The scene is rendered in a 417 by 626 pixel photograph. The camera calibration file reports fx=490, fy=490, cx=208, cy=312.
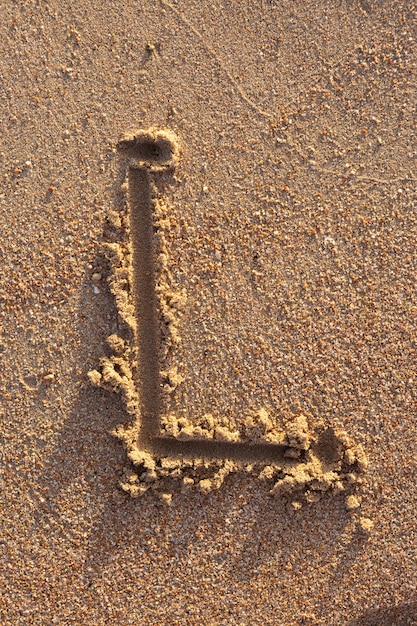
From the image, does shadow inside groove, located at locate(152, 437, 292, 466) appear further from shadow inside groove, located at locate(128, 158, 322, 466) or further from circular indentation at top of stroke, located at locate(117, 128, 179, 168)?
circular indentation at top of stroke, located at locate(117, 128, 179, 168)

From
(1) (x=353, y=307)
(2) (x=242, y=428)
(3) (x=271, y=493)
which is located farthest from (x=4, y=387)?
(1) (x=353, y=307)

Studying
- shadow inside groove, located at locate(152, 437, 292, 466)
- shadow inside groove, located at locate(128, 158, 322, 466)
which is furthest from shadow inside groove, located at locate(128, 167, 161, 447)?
shadow inside groove, located at locate(152, 437, 292, 466)

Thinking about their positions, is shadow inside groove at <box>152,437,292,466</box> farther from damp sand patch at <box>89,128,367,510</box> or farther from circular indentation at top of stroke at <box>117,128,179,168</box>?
circular indentation at top of stroke at <box>117,128,179,168</box>

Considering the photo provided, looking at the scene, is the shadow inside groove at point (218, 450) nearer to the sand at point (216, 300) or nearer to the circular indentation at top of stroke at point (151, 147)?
the sand at point (216, 300)

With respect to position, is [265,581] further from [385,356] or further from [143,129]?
[143,129]

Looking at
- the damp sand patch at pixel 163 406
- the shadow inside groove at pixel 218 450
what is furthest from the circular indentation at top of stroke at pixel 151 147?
the shadow inside groove at pixel 218 450

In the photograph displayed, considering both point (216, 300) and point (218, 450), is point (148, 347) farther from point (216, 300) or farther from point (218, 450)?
point (218, 450)

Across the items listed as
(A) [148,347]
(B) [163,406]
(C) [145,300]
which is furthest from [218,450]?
(C) [145,300]

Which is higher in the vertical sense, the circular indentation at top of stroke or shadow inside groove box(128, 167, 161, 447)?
the circular indentation at top of stroke

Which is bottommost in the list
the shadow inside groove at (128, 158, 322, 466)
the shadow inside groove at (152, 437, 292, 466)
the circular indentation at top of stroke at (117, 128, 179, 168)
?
the shadow inside groove at (152, 437, 292, 466)
